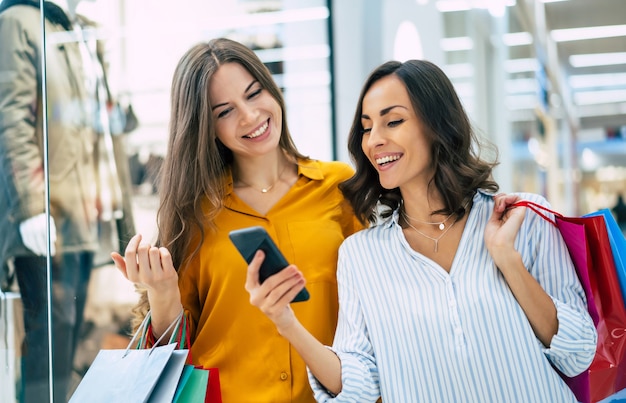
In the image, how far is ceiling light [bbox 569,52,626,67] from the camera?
12.2 meters

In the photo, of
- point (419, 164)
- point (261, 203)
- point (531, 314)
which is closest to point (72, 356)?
point (261, 203)

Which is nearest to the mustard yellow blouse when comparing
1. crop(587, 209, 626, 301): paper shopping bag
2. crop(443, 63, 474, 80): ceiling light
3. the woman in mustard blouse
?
the woman in mustard blouse

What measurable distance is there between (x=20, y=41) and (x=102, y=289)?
1678 millimetres

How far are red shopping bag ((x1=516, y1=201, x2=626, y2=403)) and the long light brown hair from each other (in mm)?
857

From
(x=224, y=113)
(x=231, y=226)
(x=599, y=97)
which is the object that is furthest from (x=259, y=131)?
(x=599, y=97)

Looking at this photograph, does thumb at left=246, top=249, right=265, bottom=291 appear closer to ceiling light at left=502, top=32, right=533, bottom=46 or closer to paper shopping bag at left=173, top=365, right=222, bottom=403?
paper shopping bag at left=173, top=365, right=222, bottom=403

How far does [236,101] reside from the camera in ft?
6.61

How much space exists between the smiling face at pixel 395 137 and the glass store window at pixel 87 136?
79 cm

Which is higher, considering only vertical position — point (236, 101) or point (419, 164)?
point (236, 101)

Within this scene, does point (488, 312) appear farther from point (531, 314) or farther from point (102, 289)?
point (102, 289)

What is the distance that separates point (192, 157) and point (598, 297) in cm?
116

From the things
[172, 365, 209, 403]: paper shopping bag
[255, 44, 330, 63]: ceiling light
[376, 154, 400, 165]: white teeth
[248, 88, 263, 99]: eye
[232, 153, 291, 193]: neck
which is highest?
[255, 44, 330, 63]: ceiling light

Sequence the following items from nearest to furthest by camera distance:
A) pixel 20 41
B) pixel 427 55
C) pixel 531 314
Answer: pixel 531 314, pixel 20 41, pixel 427 55

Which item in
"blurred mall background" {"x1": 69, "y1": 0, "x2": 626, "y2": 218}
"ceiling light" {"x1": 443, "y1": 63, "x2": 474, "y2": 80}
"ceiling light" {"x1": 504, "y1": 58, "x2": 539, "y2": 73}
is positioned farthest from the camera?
"ceiling light" {"x1": 504, "y1": 58, "x2": 539, "y2": 73}
